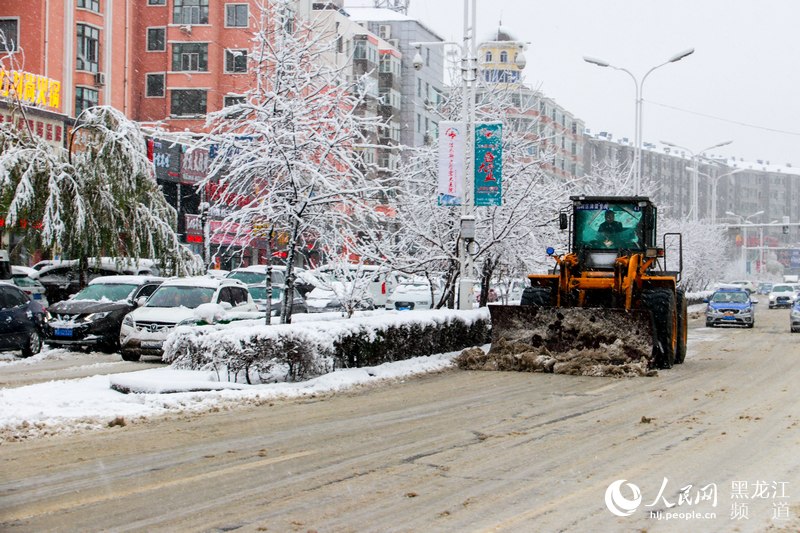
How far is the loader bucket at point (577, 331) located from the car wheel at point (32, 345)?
944 cm

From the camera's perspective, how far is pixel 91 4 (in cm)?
4944

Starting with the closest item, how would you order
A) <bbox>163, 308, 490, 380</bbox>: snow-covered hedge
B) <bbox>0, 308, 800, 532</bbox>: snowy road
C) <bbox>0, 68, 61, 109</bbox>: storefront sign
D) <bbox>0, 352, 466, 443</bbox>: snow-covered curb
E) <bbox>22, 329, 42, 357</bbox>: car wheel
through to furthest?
1. <bbox>0, 308, 800, 532</bbox>: snowy road
2. <bbox>0, 352, 466, 443</bbox>: snow-covered curb
3. <bbox>163, 308, 490, 380</bbox>: snow-covered hedge
4. <bbox>22, 329, 42, 357</bbox>: car wheel
5. <bbox>0, 68, 61, 109</bbox>: storefront sign

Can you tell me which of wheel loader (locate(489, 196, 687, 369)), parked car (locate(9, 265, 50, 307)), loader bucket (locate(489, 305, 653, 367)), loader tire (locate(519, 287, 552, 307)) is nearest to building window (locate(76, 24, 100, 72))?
parked car (locate(9, 265, 50, 307))

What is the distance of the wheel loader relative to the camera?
61.3 feet

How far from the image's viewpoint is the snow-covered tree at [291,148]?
62.0ft

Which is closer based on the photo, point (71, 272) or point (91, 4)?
point (71, 272)

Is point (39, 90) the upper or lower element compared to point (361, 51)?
Answer: lower

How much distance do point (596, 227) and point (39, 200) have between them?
47.4 feet

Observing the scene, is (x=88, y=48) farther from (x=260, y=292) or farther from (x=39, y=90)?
(x=260, y=292)

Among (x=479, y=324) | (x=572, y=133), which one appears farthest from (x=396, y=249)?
(x=572, y=133)

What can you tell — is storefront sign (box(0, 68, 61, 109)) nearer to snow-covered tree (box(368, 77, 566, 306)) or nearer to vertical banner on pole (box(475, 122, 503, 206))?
snow-covered tree (box(368, 77, 566, 306))

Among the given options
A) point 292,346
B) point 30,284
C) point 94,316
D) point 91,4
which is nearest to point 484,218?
point 94,316

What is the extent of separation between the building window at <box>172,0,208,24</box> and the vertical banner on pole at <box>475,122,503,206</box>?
3814 centimetres

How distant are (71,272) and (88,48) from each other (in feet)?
75.5
